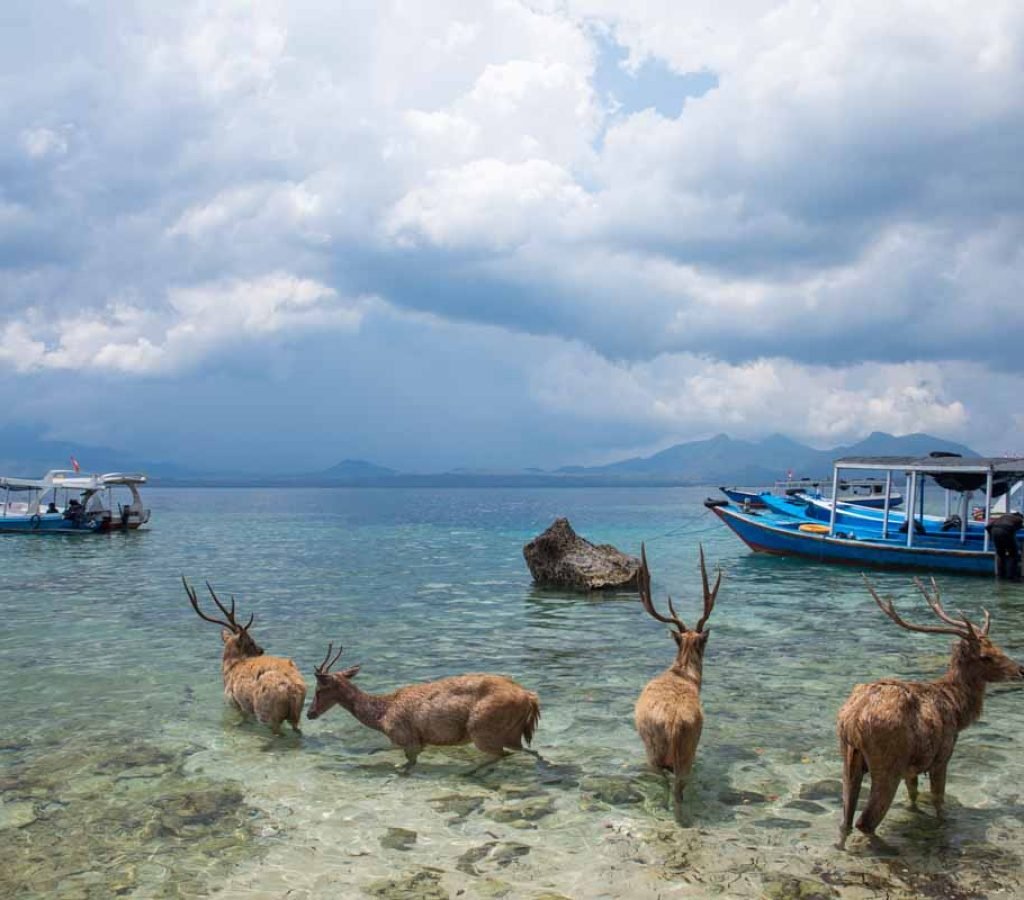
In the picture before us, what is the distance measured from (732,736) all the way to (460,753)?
3225 millimetres

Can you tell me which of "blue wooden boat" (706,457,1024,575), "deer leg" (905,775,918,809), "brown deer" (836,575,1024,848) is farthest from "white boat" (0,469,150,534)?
"brown deer" (836,575,1024,848)

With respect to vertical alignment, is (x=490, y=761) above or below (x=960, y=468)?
below

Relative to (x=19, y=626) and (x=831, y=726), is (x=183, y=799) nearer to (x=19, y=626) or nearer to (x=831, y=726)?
(x=831, y=726)

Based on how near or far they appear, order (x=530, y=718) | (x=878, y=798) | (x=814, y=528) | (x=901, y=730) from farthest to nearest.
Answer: (x=814, y=528) < (x=530, y=718) < (x=878, y=798) < (x=901, y=730)

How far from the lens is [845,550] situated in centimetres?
3145

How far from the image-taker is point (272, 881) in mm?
6363

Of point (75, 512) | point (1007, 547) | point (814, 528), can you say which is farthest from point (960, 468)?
point (75, 512)

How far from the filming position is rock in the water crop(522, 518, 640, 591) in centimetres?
2433

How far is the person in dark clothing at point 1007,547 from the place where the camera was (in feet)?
87.9

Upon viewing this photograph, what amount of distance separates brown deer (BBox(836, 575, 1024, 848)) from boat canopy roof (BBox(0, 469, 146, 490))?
51.3 m

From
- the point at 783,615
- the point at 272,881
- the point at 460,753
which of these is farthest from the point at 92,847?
the point at 783,615

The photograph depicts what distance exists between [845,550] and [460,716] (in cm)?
2631

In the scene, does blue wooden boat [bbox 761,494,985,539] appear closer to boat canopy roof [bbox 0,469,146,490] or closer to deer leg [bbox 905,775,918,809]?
deer leg [bbox 905,775,918,809]

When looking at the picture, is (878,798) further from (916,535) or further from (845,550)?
(916,535)
